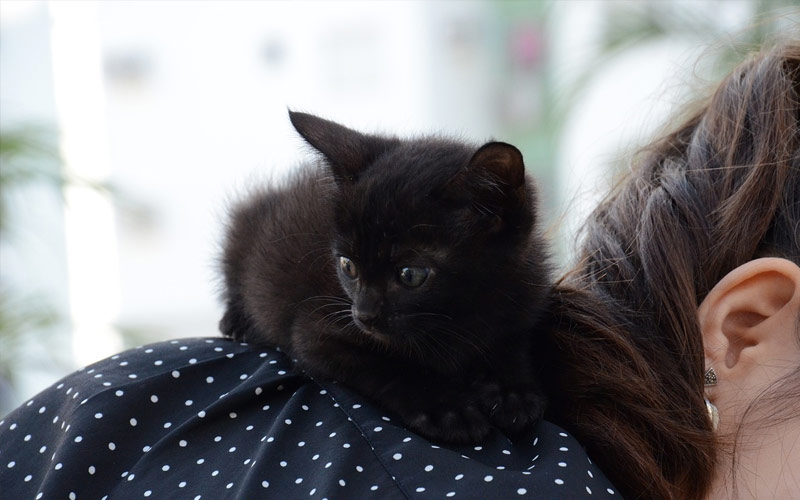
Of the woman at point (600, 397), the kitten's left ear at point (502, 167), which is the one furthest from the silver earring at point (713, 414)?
the kitten's left ear at point (502, 167)

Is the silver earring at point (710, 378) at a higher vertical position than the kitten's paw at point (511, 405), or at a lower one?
higher

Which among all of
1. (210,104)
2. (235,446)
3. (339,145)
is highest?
(339,145)

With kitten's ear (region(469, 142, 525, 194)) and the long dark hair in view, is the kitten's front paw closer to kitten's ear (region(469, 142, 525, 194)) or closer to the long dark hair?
the long dark hair

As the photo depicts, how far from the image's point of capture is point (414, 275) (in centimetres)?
108

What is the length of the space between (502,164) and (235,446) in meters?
0.46

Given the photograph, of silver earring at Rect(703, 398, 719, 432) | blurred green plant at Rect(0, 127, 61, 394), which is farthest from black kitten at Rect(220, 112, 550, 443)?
blurred green plant at Rect(0, 127, 61, 394)

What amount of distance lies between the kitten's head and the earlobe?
0.22 metres

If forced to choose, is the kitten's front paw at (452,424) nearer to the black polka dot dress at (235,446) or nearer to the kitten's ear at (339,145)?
the black polka dot dress at (235,446)

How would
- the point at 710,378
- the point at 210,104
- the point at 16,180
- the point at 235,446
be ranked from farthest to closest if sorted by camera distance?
the point at 210,104 → the point at 16,180 → the point at 710,378 → the point at 235,446

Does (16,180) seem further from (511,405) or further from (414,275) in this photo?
(511,405)

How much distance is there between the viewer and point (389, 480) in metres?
0.80

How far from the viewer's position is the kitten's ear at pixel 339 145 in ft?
3.78

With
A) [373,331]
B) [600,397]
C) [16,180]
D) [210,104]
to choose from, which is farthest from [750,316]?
[210,104]

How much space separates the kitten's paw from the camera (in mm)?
934
